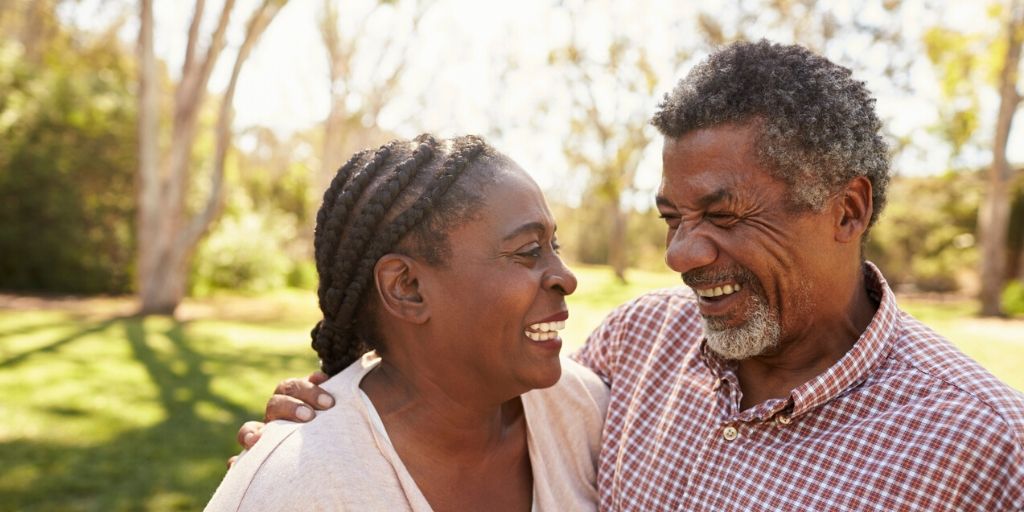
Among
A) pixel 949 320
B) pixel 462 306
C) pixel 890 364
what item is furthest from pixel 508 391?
pixel 949 320

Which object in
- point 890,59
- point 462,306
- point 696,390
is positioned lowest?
point 696,390

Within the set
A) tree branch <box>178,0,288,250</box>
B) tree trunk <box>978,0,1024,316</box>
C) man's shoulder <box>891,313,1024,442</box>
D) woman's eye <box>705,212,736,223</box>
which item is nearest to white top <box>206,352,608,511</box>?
woman's eye <box>705,212,736,223</box>

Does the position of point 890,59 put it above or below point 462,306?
above

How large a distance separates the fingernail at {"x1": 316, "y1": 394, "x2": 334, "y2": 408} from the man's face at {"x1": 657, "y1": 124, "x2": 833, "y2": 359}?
1102mm

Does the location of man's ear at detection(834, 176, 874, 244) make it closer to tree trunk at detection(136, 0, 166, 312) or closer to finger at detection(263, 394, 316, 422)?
finger at detection(263, 394, 316, 422)

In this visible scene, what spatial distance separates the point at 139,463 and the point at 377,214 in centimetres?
448

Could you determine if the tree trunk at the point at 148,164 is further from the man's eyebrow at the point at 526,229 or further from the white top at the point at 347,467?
the man's eyebrow at the point at 526,229

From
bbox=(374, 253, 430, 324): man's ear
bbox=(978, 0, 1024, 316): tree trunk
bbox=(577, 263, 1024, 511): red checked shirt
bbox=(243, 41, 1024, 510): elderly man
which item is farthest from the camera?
bbox=(978, 0, 1024, 316): tree trunk

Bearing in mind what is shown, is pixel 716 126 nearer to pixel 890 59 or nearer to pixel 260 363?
pixel 260 363

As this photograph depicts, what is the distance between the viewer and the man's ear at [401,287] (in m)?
2.26

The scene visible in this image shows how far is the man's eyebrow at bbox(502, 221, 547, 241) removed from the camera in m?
2.24

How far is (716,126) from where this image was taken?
242 cm

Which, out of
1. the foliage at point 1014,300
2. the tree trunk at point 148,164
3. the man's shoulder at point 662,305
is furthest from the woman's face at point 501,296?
the foliage at point 1014,300

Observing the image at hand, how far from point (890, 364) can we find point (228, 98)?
→ 13.3 metres
